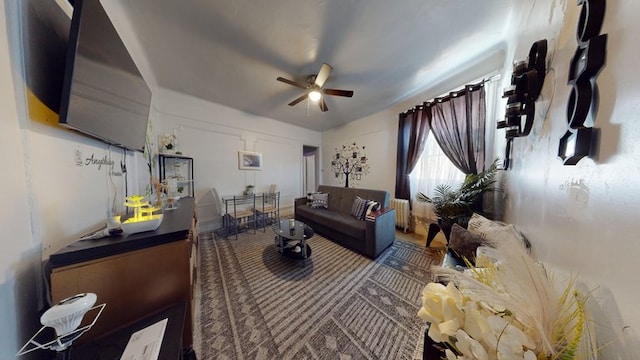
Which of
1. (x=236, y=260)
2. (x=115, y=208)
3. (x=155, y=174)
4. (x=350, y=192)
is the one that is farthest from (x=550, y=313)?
(x=155, y=174)

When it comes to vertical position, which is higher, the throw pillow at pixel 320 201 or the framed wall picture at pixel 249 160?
the framed wall picture at pixel 249 160

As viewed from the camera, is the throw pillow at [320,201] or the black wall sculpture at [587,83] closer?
the black wall sculpture at [587,83]

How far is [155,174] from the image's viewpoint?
9.04 ft

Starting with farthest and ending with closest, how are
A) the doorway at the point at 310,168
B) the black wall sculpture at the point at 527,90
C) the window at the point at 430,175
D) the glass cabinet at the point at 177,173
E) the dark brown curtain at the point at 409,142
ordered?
the doorway at the point at 310,168
the dark brown curtain at the point at 409,142
the glass cabinet at the point at 177,173
the window at the point at 430,175
the black wall sculpture at the point at 527,90

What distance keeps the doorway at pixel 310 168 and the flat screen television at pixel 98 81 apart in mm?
3920

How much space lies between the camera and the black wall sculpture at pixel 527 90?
3.31 ft

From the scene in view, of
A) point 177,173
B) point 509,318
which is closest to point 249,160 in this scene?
point 177,173

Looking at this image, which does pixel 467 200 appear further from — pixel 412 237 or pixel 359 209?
pixel 359 209

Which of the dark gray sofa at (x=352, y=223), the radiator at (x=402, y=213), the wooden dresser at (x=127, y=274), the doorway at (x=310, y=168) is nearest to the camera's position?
the wooden dresser at (x=127, y=274)

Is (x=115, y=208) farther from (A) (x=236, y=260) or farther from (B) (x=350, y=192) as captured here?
(B) (x=350, y=192)

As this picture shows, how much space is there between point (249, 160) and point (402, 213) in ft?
11.2

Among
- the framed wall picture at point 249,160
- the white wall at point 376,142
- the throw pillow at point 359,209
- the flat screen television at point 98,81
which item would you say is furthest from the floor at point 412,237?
the flat screen television at point 98,81

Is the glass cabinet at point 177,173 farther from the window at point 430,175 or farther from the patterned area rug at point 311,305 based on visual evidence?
the window at point 430,175

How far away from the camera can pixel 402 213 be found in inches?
128
